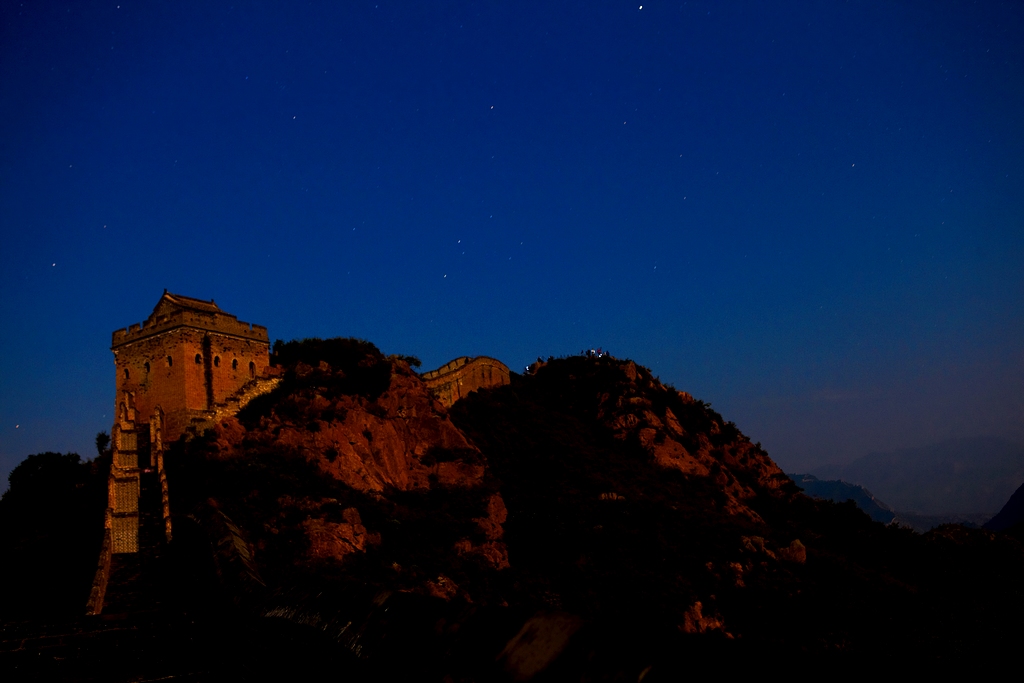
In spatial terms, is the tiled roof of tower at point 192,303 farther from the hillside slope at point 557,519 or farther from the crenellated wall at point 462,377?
the crenellated wall at point 462,377

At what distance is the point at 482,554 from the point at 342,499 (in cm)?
694

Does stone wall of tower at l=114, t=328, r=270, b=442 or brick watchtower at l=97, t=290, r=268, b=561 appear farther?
stone wall of tower at l=114, t=328, r=270, b=442

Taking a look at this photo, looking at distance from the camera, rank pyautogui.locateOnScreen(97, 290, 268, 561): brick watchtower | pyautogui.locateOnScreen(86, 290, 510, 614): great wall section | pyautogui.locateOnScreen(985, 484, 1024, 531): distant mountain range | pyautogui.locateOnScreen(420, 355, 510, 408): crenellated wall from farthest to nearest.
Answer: pyautogui.locateOnScreen(985, 484, 1024, 531): distant mountain range < pyautogui.locateOnScreen(420, 355, 510, 408): crenellated wall < pyautogui.locateOnScreen(97, 290, 268, 561): brick watchtower < pyautogui.locateOnScreen(86, 290, 510, 614): great wall section

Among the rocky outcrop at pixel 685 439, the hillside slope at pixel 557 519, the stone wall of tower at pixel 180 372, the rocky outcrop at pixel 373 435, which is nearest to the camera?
the hillside slope at pixel 557 519

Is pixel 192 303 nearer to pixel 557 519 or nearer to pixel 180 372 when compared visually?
pixel 180 372

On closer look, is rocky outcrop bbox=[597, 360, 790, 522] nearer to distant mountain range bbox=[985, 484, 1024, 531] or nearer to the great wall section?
the great wall section

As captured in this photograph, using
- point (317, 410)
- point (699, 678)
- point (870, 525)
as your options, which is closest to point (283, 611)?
point (699, 678)

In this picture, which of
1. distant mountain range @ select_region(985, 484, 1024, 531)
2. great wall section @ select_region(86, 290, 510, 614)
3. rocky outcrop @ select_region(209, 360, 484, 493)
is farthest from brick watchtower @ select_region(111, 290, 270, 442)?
distant mountain range @ select_region(985, 484, 1024, 531)

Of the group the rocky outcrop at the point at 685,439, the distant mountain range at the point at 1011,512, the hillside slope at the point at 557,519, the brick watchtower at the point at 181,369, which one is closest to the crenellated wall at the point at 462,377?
the hillside slope at the point at 557,519

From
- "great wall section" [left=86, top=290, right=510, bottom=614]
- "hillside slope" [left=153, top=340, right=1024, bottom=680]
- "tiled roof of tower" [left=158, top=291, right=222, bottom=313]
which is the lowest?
"hillside slope" [left=153, top=340, right=1024, bottom=680]

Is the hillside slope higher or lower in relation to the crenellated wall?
lower

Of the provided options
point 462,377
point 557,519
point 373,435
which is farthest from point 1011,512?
point 373,435

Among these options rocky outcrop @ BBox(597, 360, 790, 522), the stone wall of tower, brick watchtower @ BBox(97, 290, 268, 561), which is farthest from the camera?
rocky outcrop @ BBox(597, 360, 790, 522)

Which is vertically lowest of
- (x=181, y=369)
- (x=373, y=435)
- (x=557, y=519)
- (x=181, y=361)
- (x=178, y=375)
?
(x=557, y=519)
